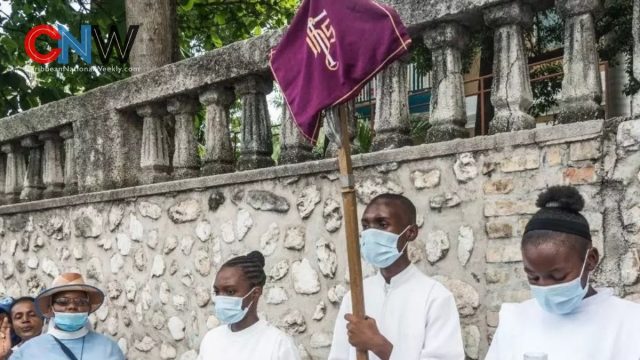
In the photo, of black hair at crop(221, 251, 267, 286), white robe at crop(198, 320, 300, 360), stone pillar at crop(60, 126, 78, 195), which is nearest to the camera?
white robe at crop(198, 320, 300, 360)

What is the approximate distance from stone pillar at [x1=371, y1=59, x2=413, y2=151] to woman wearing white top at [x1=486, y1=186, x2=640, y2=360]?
156 cm

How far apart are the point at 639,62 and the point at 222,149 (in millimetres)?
2761

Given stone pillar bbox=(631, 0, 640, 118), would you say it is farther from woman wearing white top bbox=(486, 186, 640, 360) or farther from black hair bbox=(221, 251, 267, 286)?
black hair bbox=(221, 251, 267, 286)

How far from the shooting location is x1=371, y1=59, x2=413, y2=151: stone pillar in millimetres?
3998

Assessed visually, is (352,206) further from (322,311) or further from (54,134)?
(54,134)

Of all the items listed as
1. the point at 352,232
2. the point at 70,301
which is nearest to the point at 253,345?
the point at 352,232

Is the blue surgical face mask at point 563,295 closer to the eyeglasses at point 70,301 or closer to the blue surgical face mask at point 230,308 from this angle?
the blue surgical face mask at point 230,308

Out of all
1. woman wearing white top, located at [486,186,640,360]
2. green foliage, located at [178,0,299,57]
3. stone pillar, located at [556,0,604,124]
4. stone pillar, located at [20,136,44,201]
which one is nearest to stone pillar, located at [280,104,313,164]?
stone pillar, located at [556,0,604,124]

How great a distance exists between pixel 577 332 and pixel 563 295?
0.14 m

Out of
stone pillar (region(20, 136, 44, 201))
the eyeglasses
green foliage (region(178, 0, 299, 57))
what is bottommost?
the eyeglasses

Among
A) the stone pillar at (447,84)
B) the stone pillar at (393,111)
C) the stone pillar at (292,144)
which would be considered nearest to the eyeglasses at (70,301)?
the stone pillar at (292,144)

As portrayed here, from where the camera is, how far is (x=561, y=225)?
2.43 m

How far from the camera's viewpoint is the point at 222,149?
5008 millimetres

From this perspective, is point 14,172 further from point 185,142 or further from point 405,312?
point 405,312
